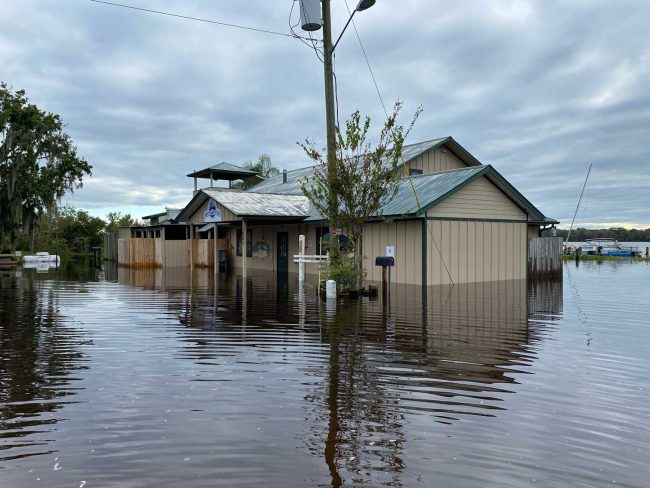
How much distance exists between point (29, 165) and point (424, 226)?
86.4 ft

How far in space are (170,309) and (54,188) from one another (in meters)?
27.0

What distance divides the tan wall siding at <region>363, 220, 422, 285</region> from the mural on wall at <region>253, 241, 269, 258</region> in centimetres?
856

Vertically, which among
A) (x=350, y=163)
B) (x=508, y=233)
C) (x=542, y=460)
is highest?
(x=350, y=163)

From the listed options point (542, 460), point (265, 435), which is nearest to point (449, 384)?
point (542, 460)

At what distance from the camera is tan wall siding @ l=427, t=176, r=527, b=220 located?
19312 mm

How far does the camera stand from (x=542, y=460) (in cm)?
421

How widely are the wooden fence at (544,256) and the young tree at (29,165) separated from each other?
28.0 m

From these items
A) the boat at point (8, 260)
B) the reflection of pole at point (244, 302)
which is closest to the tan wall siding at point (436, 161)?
the reflection of pole at point (244, 302)

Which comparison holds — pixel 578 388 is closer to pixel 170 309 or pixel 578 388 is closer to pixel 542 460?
pixel 542 460

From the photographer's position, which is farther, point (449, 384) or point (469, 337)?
point (469, 337)

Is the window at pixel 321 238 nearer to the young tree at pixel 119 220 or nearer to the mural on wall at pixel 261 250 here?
the mural on wall at pixel 261 250

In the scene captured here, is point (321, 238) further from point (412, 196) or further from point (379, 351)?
point (379, 351)

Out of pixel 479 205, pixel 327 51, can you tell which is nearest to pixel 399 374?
pixel 327 51

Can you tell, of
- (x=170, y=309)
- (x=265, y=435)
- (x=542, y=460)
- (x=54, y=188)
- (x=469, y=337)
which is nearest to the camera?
(x=542, y=460)
